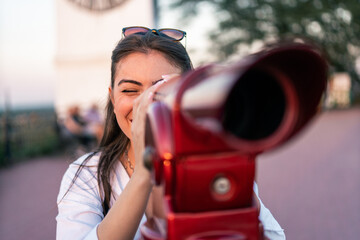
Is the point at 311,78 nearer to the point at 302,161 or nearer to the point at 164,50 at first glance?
the point at 164,50

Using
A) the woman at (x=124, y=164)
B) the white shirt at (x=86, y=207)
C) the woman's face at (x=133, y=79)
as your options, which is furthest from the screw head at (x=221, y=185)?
the woman's face at (x=133, y=79)

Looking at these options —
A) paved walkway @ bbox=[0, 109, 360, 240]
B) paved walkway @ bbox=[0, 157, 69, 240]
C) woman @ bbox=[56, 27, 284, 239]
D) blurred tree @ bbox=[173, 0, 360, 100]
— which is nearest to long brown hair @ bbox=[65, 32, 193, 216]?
woman @ bbox=[56, 27, 284, 239]

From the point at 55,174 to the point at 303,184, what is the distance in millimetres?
4474

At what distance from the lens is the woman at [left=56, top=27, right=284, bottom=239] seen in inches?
38.3

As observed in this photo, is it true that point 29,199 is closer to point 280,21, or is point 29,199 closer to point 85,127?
point 85,127

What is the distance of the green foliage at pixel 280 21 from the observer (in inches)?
733

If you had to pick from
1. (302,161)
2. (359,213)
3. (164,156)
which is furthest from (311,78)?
(302,161)

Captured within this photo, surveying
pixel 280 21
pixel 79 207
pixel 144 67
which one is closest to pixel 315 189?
pixel 144 67

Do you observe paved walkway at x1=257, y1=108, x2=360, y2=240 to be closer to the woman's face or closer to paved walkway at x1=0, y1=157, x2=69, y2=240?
the woman's face

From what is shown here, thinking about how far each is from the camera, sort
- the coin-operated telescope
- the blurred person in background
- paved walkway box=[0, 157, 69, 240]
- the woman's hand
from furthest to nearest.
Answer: the blurred person in background, paved walkway box=[0, 157, 69, 240], the woman's hand, the coin-operated telescope

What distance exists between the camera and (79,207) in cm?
117

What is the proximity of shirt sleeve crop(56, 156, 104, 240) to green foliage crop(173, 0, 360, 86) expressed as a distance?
17779 millimetres

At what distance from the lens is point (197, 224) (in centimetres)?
77

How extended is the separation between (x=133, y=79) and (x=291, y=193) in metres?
4.66
